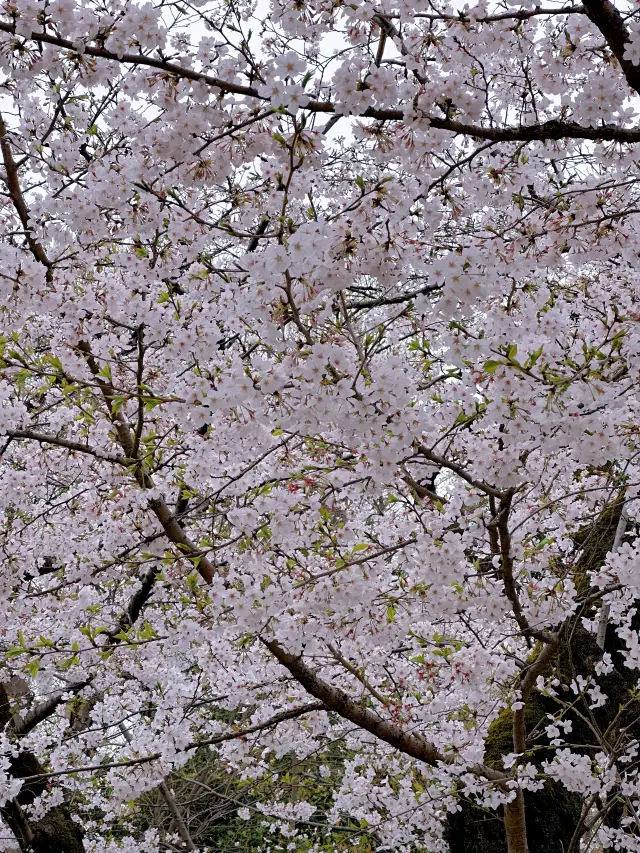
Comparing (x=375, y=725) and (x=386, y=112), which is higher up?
(x=386, y=112)

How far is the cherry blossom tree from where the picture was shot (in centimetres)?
221

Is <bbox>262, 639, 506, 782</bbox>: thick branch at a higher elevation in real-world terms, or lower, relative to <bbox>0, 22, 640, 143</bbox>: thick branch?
lower

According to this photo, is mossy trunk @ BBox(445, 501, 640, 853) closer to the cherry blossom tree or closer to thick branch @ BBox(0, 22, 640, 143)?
the cherry blossom tree

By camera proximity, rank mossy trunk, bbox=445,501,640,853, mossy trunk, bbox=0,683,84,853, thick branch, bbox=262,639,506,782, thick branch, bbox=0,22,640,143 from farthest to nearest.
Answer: mossy trunk, bbox=0,683,84,853 < mossy trunk, bbox=445,501,640,853 < thick branch, bbox=262,639,506,782 < thick branch, bbox=0,22,640,143

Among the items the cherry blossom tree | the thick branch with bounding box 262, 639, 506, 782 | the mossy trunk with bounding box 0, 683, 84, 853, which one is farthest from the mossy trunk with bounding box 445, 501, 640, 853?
the mossy trunk with bounding box 0, 683, 84, 853

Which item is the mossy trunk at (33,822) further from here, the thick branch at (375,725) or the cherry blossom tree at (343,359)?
the thick branch at (375,725)

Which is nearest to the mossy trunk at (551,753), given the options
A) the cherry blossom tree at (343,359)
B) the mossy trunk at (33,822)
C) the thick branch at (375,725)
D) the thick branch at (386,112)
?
the cherry blossom tree at (343,359)

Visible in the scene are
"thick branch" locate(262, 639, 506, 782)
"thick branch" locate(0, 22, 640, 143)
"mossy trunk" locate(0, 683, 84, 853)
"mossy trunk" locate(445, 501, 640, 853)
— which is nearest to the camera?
"thick branch" locate(0, 22, 640, 143)

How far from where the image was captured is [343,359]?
2.17 meters

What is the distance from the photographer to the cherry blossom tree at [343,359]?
2211 millimetres

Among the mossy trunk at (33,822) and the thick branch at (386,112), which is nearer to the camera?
the thick branch at (386,112)

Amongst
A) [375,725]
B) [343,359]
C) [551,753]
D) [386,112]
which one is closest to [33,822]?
[375,725]

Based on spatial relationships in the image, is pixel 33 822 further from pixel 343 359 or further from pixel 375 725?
pixel 343 359

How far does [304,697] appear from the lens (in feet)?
16.6
